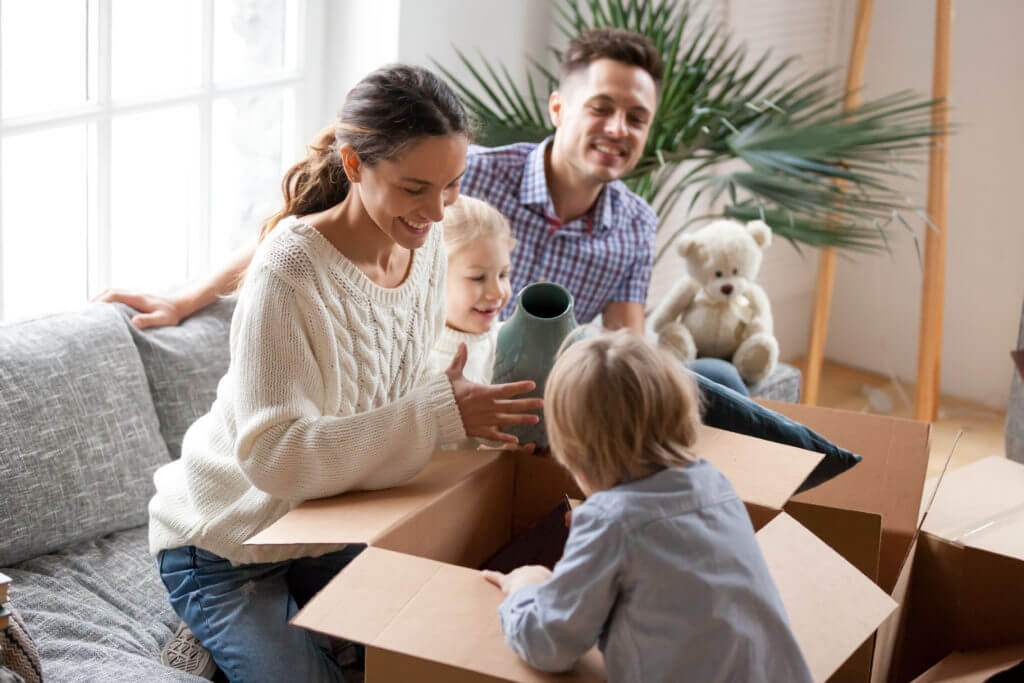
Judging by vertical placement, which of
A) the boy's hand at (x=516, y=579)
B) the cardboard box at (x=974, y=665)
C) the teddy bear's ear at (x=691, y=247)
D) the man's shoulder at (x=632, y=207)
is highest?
the man's shoulder at (x=632, y=207)

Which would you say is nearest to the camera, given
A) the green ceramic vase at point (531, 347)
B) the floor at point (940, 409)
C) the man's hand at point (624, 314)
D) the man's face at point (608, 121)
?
the green ceramic vase at point (531, 347)

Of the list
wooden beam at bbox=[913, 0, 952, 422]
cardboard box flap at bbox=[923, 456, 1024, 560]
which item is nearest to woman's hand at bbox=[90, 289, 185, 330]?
cardboard box flap at bbox=[923, 456, 1024, 560]

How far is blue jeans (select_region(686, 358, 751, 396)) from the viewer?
218 centimetres

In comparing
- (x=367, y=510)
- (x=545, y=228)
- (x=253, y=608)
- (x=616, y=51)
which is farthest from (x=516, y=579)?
(x=616, y=51)

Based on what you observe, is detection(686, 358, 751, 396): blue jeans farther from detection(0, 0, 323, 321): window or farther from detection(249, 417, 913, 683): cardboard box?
detection(0, 0, 323, 321): window

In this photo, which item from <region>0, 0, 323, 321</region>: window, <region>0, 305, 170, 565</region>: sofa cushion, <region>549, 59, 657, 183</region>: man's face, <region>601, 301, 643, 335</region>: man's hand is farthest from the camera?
<region>601, 301, 643, 335</region>: man's hand

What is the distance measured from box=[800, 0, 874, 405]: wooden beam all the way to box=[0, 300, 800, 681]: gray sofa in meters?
2.04

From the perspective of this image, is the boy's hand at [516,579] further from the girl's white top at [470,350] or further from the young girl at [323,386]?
the girl's white top at [470,350]

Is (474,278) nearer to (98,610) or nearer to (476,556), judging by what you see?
(476,556)

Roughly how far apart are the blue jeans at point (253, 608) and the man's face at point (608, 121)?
105 cm

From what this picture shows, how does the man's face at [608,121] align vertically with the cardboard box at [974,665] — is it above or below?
above

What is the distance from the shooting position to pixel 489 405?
4.11ft

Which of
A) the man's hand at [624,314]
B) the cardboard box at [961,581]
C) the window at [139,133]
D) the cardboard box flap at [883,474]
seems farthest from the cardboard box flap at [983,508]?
the window at [139,133]

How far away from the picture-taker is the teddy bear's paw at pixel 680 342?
2631 millimetres
